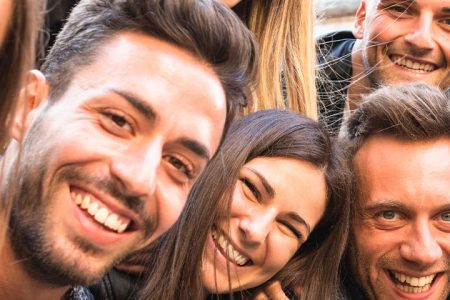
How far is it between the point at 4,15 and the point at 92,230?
683 mm

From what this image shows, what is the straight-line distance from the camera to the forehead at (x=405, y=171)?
3.77 meters

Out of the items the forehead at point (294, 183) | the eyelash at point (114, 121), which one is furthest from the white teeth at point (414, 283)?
the eyelash at point (114, 121)

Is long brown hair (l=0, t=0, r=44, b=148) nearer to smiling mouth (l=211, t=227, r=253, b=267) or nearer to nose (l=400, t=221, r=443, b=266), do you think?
smiling mouth (l=211, t=227, r=253, b=267)

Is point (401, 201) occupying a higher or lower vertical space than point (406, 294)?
higher

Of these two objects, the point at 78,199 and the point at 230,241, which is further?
the point at 230,241

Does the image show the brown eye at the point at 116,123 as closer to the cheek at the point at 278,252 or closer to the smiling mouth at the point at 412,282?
the cheek at the point at 278,252

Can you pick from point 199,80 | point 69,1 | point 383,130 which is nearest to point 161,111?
point 199,80

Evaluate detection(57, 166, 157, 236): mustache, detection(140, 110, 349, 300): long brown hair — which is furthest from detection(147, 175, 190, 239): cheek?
detection(140, 110, 349, 300): long brown hair

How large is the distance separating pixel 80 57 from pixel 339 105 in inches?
76.0

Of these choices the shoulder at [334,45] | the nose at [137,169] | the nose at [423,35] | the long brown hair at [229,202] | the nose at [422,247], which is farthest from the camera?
the shoulder at [334,45]

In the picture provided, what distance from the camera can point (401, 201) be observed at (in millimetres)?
3779

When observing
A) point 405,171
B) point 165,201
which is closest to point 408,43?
point 405,171

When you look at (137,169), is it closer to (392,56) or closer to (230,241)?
(230,241)

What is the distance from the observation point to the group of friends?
2.58 metres
